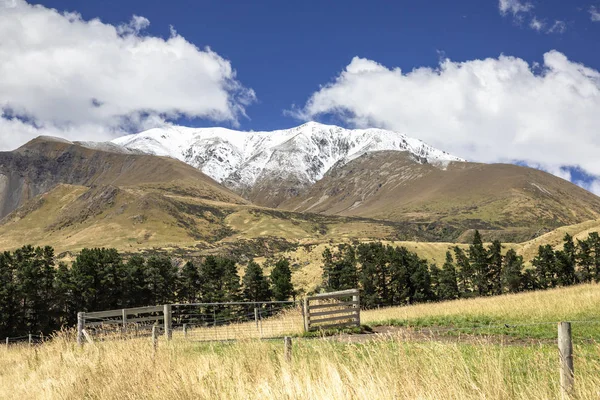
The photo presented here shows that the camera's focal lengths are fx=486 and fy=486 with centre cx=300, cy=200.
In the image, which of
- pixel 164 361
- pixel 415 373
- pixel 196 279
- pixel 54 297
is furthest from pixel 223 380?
pixel 196 279

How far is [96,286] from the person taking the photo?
160 feet

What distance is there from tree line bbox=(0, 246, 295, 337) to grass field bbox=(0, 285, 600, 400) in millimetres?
36579

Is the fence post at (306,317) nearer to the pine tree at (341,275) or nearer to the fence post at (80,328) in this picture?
the fence post at (80,328)

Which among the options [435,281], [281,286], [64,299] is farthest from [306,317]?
[435,281]

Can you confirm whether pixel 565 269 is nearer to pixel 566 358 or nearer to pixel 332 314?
pixel 332 314

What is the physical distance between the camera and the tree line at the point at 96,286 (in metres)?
45.2

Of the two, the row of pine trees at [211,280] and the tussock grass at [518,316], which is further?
the row of pine trees at [211,280]

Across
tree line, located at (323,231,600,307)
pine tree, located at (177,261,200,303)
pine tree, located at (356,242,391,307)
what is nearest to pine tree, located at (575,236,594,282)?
tree line, located at (323,231,600,307)

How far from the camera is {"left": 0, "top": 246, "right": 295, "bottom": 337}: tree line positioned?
45219 mm

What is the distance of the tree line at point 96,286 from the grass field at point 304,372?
120 ft

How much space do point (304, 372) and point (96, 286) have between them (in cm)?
4768

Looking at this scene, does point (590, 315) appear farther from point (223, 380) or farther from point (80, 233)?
point (80, 233)

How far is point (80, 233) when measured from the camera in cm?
18588

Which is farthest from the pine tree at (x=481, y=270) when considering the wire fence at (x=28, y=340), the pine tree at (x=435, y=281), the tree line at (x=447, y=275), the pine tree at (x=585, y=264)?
the wire fence at (x=28, y=340)
